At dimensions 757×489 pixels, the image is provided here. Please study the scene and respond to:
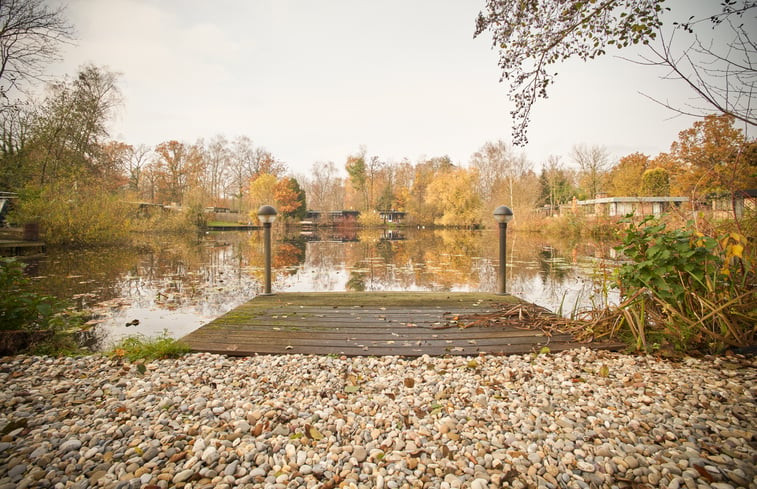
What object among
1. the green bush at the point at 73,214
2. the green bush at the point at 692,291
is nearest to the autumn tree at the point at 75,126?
the green bush at the point at 73,214

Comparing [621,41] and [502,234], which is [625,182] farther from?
[502,234]

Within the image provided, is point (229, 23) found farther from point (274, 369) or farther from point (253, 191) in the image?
point (253, 191)

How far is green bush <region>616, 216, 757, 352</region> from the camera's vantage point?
2496 millimetres

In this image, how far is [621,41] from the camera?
376 cm

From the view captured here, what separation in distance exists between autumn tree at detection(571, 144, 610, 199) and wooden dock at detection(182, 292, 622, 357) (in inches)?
1349

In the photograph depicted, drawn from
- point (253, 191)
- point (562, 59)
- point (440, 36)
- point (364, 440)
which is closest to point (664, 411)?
point (364, 440)

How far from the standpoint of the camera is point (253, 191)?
34625 millimetres

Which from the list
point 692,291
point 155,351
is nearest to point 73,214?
point 155,351

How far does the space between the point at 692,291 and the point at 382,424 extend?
278 centimetres

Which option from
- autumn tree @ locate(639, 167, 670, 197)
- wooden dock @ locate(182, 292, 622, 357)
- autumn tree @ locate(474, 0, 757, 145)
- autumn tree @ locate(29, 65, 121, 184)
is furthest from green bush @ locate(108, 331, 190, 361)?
autumn tree @ locate(639, 167, 670, 197)

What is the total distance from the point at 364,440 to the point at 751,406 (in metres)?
2.20

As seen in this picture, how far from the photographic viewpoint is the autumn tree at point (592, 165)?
31469 millimetres

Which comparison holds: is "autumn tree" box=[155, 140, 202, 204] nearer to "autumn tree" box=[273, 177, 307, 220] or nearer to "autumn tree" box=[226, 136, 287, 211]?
"autumn tree" box=[226, 136, 287, 211]

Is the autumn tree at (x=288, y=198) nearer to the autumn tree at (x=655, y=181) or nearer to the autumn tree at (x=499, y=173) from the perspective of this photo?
the autumn tree at (x=499, y=173)
